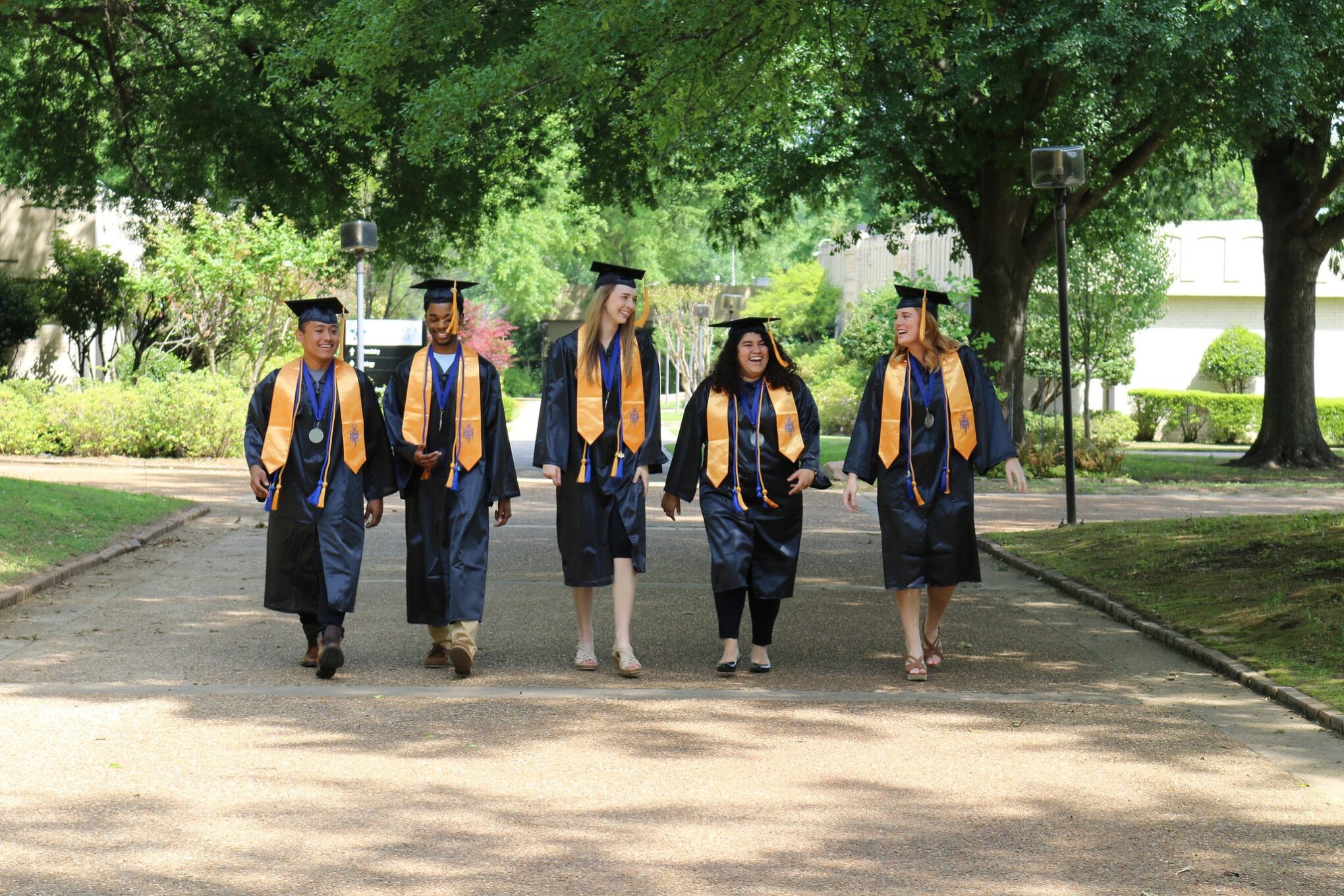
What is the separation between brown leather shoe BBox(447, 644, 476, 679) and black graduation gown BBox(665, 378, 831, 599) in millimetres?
1211

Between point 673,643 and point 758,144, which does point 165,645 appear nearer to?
point 673,643

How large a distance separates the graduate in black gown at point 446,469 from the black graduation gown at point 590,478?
276 millimetres

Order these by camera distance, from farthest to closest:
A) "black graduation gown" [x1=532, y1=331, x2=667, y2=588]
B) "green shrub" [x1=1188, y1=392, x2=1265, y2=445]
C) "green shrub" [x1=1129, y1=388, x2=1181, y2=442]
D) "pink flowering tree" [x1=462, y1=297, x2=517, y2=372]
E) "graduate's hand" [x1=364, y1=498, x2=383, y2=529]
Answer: "pink flowering tree" [x1=462, y1=297, x2=517, y2=372] < "green shrub" [x1=1129, y1=388, x2=1181, y2=442] < "green shrub" [x1=1188, y1=392, x2=1265, y2=445] < "graduate's hand" [x1=364, y1=498, x2=383, y2=529] < "black graduation gown" [x1=532, y1=331, x2=667, y2=588]

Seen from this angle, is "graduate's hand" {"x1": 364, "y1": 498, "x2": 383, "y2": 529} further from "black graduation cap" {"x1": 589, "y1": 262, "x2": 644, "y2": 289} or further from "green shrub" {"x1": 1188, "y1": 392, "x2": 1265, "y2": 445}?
"green shrub" {"x1": 1188, "y1": 392, "x2": 1265, "y2": 445}

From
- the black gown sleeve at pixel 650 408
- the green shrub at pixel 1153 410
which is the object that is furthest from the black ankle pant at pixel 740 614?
the green shrub at pixel 1153 410

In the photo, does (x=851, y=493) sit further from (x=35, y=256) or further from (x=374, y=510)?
(x=35, y=256)

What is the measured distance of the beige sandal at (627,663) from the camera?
7.53 meters

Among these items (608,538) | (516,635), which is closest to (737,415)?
(608,538)

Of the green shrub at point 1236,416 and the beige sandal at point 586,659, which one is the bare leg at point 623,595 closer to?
the beige sandal at point 586,659

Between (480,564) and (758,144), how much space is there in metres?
14.5

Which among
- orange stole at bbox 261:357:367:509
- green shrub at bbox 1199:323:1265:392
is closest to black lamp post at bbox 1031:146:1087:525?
orange stole at bbox 261:357:367:509

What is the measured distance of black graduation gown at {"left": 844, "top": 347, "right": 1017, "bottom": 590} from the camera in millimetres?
7668

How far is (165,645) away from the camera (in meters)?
8.20

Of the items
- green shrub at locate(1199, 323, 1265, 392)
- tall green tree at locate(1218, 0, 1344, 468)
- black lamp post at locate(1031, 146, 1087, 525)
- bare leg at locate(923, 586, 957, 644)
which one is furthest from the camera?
green shrub at locate(1199, 323, 1265, 392)
